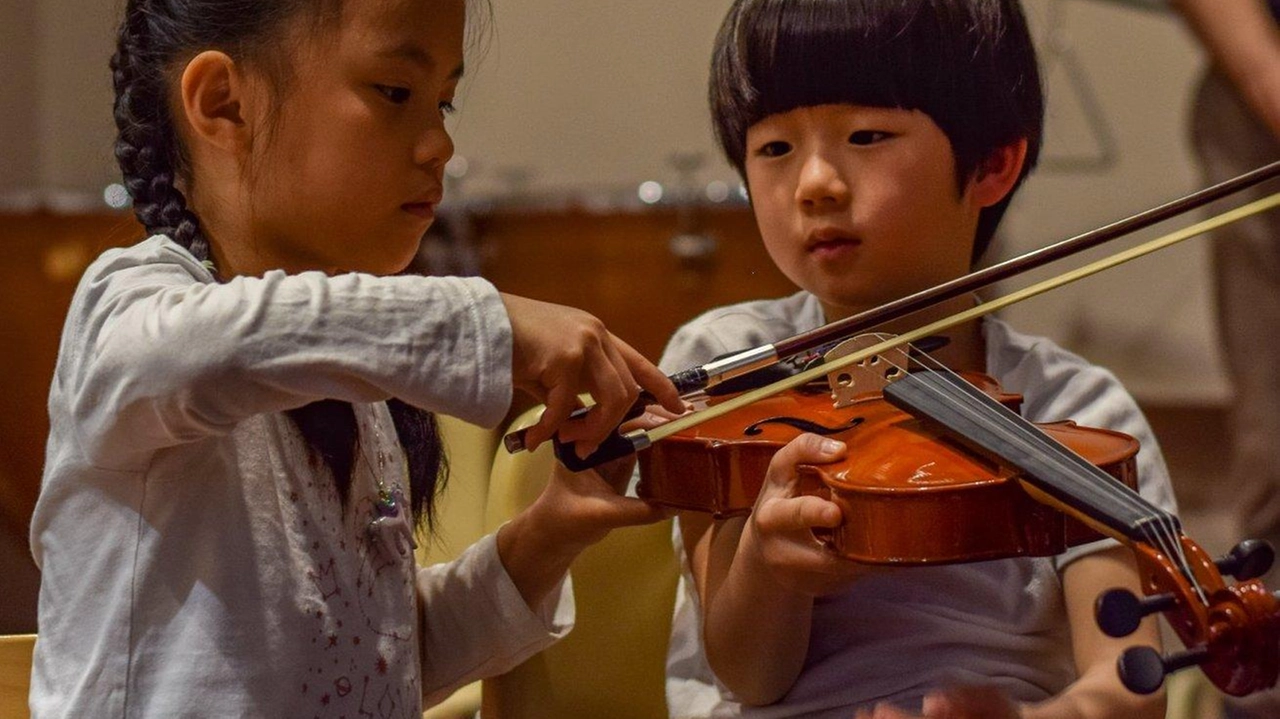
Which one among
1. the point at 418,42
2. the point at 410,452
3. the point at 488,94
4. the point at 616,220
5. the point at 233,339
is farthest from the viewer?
the point at 616,220

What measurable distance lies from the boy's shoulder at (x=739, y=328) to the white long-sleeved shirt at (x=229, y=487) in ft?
0.69

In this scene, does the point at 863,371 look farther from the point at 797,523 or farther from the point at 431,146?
the point at 431,146

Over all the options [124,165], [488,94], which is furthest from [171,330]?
[488,94]

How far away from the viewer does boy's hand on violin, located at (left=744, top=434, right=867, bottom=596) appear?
730 millimetres

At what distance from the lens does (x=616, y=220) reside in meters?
2.15

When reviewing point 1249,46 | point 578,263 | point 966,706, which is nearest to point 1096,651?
point 966,706

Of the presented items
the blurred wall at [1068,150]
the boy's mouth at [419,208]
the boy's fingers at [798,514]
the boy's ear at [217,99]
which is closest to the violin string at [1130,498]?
the boy's fingers at [798,514]

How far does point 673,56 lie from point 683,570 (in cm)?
114

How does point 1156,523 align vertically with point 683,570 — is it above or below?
above

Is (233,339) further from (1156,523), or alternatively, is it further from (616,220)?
(616,220)

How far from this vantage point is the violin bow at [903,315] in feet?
2.65

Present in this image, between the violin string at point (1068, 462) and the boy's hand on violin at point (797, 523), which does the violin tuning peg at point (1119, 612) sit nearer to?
the violin string at point (1068, 462)

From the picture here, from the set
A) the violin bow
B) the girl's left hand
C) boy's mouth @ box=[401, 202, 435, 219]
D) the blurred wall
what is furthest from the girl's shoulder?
the blurred wall

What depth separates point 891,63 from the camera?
2.90ft
